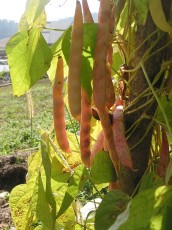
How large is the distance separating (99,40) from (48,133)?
205mm

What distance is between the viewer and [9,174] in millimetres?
3654

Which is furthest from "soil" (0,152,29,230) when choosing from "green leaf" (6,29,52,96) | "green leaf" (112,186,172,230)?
"green leaf" (112,186,172,230)

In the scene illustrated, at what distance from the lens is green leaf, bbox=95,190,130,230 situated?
56 cm

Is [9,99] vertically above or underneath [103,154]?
underneath

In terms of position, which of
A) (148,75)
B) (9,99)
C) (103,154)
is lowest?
(9,99)

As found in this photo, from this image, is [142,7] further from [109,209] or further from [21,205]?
[21,205]

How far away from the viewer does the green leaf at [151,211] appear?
0.43 metres

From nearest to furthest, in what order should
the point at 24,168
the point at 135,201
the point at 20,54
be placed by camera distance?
1. the point at 135,201
2. the point at 20,54
3. the point at 24,168

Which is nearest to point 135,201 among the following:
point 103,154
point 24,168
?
point 103,154

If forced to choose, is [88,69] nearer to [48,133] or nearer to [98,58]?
[98,58]

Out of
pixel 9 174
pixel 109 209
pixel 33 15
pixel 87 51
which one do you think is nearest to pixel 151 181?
pixel 109 209

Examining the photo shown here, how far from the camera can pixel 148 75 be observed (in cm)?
60

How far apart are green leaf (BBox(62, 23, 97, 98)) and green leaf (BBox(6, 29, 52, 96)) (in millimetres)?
54

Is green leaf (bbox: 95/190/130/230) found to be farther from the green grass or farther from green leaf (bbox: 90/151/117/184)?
the green grass
